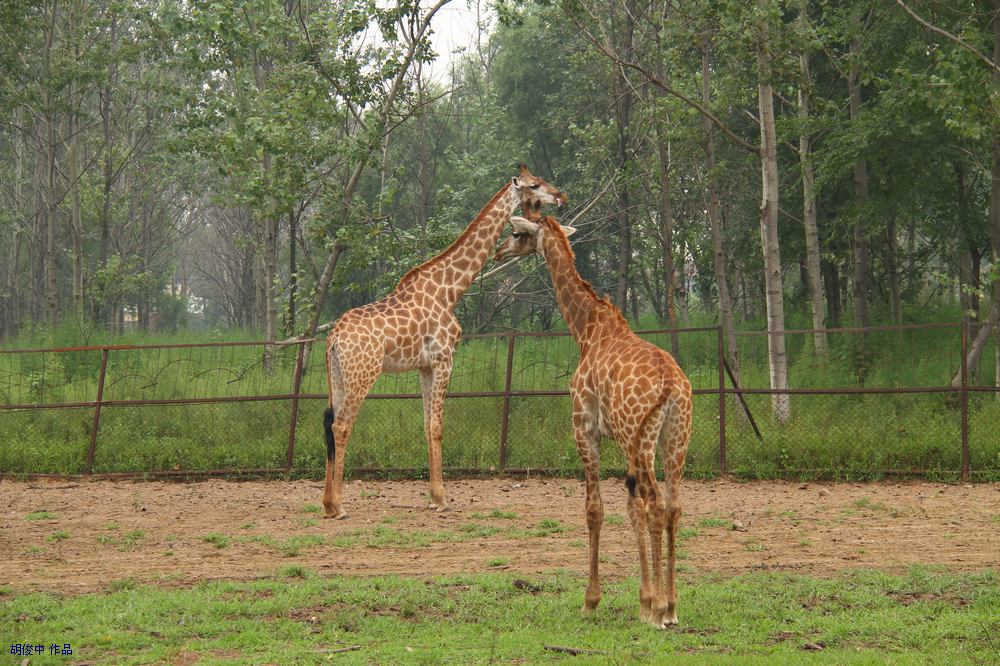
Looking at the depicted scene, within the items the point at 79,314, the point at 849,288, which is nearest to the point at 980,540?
the point at 79,314

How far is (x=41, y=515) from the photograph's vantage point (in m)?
11.6

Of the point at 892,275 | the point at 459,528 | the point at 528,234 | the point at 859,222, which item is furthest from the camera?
the point at 892,275

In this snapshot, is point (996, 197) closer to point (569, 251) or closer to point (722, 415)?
point (722, 415)

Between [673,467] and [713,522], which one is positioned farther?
[713,522]

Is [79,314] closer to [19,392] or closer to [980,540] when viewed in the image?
[19,392]

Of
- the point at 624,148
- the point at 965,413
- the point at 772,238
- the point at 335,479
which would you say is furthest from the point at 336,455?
the point at 624,148

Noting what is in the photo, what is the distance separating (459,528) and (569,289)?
356cm

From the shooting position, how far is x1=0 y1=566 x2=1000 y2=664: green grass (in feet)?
20.0

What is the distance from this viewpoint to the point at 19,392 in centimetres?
1681

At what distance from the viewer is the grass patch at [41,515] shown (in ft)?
37.6

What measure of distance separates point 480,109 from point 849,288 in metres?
12.6

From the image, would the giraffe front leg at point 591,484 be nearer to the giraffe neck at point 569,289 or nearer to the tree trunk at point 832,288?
the giraffe neck at point 569,289

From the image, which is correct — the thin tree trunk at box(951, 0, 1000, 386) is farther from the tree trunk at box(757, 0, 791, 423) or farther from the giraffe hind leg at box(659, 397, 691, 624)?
the giraffe hind leg at box(659, 397, 691, 624)

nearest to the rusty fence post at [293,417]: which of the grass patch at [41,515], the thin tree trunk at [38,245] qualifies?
the grass patch at [41,515]
